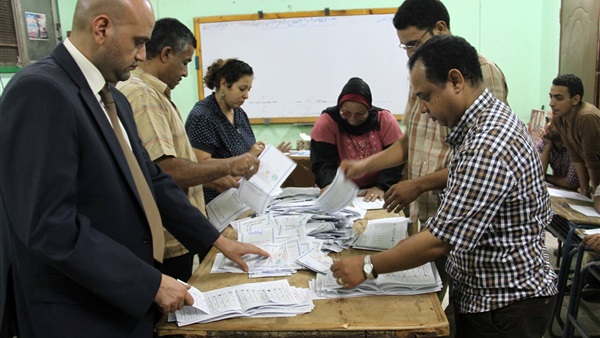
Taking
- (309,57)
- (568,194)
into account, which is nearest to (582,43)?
(568,194)

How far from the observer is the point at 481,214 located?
121 centimetres

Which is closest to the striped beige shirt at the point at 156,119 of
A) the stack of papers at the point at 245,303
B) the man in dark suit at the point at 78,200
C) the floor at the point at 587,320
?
the man in dark suit at the point at 78,200

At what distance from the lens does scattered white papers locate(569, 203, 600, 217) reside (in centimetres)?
293

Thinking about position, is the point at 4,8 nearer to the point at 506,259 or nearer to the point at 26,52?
the point at 26,52

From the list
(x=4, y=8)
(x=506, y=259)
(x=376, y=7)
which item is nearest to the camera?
(x=506, y=259)

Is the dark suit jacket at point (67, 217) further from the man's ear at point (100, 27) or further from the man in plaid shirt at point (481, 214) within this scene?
the man in plaid shirt at point (481, 214)

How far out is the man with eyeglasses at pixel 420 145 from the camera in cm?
177

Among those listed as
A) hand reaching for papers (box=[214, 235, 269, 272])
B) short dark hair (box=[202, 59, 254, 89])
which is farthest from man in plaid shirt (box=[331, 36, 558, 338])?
short dark hair (box=[202, 59, 254, 89])

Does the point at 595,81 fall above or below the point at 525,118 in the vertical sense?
above

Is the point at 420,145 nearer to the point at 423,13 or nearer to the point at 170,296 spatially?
the point at 423,13

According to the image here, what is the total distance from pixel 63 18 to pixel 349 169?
4.90 m

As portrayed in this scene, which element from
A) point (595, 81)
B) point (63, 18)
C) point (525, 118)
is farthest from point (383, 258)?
point (63, 18)

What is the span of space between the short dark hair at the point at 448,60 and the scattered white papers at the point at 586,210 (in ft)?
6.93

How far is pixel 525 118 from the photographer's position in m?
5.38
